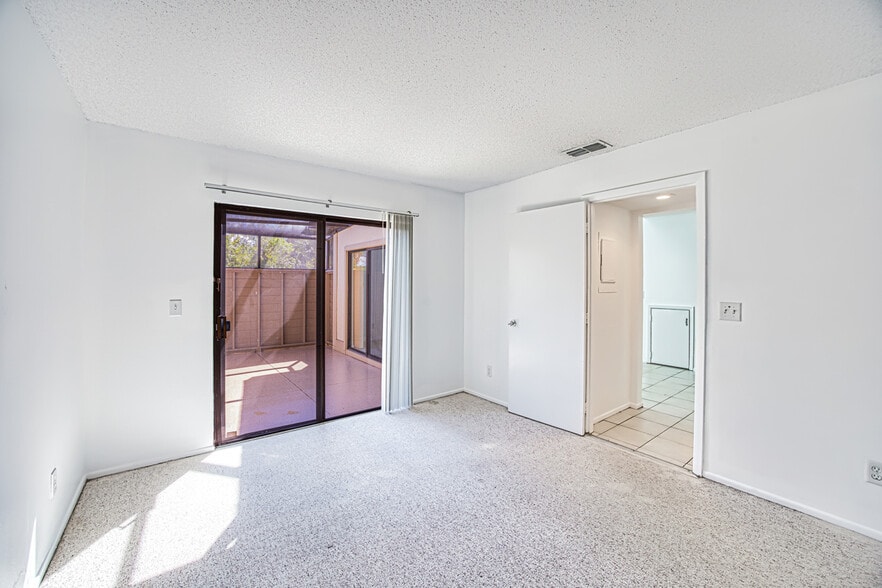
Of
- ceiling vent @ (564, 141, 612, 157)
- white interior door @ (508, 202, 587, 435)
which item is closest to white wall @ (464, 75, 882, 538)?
ceiling vent @ (564, 141, 612, 157)

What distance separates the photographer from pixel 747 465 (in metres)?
2.30

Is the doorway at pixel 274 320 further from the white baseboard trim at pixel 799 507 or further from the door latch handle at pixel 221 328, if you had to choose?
the white baseboard trim at pixel 799 507

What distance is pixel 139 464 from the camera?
2.58m

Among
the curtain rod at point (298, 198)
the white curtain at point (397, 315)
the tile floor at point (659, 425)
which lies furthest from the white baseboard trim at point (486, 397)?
the curtain rod at point (298, 198)

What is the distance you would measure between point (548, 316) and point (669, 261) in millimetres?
3545

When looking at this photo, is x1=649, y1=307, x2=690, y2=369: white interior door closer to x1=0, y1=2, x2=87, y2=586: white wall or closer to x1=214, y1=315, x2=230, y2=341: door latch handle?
x1=214, y1=315, x2=230, y2=341: door latch handle

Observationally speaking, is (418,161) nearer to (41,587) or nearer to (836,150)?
(836,150)

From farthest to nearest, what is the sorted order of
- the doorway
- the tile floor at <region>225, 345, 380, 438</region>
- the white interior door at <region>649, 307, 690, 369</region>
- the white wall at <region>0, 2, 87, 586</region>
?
the white interior door at <region>649, 307, 690, 369</region> < the tile floor at <region>225, 345, 380, 438</region> < the doorway < the white wall at <region>0, 2, 87, 586</region>

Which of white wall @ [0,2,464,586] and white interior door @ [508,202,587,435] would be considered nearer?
white wall @ [0,2,464,586]

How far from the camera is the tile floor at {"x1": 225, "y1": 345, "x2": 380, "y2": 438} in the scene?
3.19m

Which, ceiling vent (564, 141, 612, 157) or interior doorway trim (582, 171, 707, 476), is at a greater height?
ceiling vent (564, 141, 612, 157)

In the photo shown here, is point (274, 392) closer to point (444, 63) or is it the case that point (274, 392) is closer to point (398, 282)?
point (398, 282)

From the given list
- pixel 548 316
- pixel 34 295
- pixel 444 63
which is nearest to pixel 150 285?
pixel 34 295

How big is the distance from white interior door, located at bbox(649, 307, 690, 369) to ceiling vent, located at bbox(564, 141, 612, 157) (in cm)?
372
